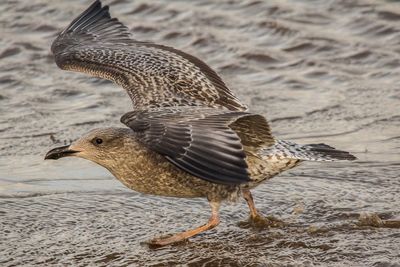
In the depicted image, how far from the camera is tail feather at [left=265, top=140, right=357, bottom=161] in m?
6.21

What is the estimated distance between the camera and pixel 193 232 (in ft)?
20.6

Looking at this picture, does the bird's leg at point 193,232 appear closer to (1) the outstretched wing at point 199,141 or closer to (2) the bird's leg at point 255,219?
(2) the bird's leg at point 255,219

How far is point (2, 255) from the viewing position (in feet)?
19.8

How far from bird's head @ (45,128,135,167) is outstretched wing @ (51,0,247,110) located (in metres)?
0.45

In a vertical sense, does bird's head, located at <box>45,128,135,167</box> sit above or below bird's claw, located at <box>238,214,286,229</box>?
above

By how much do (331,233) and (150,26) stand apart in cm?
603

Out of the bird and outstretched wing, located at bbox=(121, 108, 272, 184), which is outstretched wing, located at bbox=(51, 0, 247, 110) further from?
outstretched wing, located at bbox=(121, 108, 272, 184)

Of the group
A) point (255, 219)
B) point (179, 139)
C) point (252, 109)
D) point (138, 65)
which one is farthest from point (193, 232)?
point (252, 109)

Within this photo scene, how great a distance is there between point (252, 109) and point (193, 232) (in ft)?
9.69

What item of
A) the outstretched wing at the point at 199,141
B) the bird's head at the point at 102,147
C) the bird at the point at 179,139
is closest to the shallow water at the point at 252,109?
the bird at the point at 179,139

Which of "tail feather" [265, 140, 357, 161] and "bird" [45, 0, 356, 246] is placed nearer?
"bird" [45, 0, 356, 246]

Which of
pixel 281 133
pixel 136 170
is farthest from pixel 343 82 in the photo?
pixel 136 170

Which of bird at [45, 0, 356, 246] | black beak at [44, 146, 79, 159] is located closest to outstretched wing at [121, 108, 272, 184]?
bird at [45, 0, 356, 246]

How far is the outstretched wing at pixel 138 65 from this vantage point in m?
6.90
